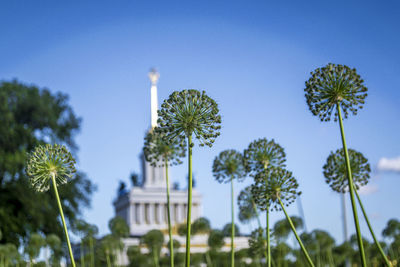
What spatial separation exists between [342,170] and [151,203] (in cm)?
8524

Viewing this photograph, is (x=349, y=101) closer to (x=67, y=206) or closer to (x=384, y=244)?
(x=384, y=244)

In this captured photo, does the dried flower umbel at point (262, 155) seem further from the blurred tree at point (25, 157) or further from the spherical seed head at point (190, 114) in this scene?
the blurred tree at point (25, 157)

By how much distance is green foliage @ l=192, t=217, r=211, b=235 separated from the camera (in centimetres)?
3128

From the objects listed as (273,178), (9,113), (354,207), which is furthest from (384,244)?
(9,113)

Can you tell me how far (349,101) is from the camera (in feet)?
43.3

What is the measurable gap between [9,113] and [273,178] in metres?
36.0

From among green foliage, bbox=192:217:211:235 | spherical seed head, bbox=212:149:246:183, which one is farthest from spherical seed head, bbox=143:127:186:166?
green foliage, bbox=192:217:211:235

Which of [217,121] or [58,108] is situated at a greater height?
[58,108]

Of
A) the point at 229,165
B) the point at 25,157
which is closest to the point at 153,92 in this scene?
the point at 25,157

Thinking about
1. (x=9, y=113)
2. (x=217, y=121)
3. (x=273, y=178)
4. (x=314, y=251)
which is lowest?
(x=314, y=251)

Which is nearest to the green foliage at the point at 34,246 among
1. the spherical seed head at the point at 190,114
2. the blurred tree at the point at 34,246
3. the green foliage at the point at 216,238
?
the blurred tree at the point at 34,246

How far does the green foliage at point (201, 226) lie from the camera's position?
1232 inches

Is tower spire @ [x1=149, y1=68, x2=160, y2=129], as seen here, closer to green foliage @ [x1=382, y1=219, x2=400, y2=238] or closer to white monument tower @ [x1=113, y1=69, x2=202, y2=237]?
white monument tower @ [x1=113, y1=69, x2=202, y2=237]

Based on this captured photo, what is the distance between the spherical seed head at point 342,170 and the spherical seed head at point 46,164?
7151 millimetres
